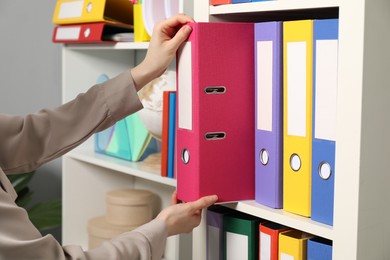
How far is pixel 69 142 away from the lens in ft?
4.79

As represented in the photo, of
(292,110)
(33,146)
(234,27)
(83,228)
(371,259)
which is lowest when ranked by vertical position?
(83,228)

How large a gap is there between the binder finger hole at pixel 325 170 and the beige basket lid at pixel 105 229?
962 mm

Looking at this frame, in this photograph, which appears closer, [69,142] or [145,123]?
[69,142]

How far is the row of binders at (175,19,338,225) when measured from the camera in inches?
40.1

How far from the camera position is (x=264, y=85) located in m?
1.12

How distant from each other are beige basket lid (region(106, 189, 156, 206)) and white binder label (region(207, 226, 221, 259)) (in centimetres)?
61

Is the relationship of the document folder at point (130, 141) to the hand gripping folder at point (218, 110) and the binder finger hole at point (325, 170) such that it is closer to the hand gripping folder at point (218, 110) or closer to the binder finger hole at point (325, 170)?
the hand gripping folder at point (218, 110)

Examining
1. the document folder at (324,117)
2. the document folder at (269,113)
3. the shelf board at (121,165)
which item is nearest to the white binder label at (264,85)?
the document folder at (269,113)

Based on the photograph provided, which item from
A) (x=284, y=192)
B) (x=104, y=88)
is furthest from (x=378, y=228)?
(x=104, y=88)

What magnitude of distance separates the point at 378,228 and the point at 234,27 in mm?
442

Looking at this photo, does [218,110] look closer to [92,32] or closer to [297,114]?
[297,114]

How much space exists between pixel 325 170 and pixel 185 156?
0.98 feet

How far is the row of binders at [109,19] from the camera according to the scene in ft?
5.32

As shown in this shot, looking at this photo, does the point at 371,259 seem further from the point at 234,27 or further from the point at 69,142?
the point at 69,142
